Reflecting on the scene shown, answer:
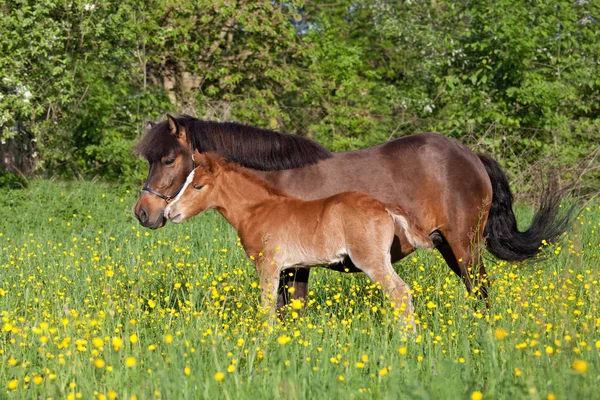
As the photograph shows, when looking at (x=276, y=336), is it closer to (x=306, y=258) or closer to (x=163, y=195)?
(x=306, y=258)

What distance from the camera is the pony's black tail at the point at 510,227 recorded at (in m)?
7.82

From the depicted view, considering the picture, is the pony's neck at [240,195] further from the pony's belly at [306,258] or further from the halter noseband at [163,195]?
the pony's belly at [306,258]

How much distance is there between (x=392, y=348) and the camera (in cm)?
509

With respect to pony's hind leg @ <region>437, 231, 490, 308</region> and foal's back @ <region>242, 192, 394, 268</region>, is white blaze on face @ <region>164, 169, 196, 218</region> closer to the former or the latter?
foal's back @ <region>242, 192, 394, 268</region>

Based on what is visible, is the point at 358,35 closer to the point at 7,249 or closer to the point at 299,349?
the point at 7,249

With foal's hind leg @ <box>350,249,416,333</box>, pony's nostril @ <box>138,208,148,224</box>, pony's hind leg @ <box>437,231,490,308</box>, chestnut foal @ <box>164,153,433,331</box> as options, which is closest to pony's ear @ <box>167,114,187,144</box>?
chestnut foal @ <box>164,153,433,331</box>

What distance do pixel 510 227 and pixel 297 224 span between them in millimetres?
2636

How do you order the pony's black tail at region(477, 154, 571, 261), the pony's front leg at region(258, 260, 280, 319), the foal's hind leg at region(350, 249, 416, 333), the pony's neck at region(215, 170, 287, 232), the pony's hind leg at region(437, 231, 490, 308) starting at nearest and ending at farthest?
the foal's hind leg at region(350, 249, 416, 333)
the pony's front leg at region(258, 260, 280, 319)
the pony's neck at region(215, 170, 287, 232)
the pony's hind leg at region(437, 231, 490, 308)
the pony's black tail at region(477, 154, 571, 261)

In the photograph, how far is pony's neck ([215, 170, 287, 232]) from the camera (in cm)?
638

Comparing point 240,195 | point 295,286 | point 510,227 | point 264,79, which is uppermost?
point 240,195

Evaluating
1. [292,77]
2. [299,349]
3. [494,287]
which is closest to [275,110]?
[292,77]

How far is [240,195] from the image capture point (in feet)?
21.0

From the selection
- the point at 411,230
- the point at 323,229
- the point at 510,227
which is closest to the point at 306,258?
the point at 323,229

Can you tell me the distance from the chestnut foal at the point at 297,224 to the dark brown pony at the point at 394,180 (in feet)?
0.72
